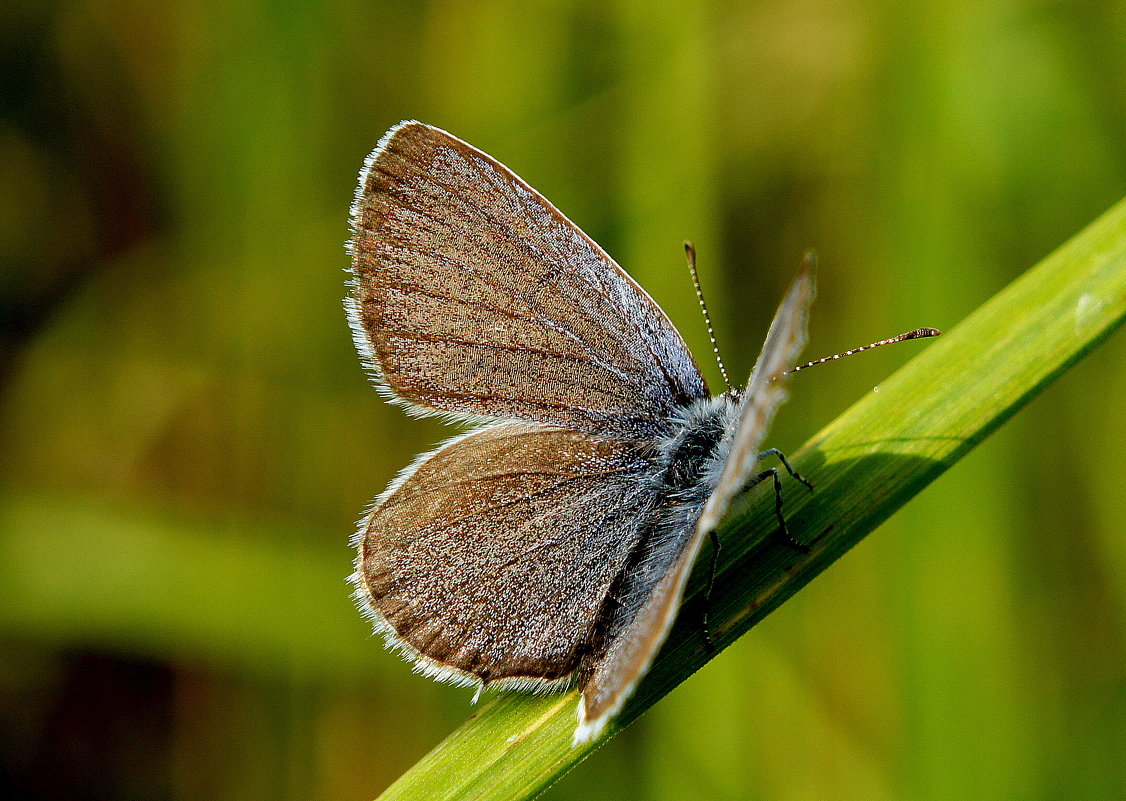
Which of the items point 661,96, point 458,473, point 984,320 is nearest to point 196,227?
point 661,96

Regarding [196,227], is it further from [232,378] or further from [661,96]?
[661,96]

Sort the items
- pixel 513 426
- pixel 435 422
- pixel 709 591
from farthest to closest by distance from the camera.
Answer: pixel 435 422 < pixel 513 426 < pixel 709 591

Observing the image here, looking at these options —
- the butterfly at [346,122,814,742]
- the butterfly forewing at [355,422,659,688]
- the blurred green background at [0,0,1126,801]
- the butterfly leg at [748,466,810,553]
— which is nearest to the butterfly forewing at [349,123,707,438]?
the butterfly at [346,122,814,742]

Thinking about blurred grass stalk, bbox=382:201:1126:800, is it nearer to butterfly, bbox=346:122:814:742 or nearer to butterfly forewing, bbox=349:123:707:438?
butterfly, bbox=346:122:814:742

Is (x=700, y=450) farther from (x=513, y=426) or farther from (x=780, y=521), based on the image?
(x=513, y=426)

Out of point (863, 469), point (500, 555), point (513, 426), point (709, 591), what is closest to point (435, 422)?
point (513, 426)
